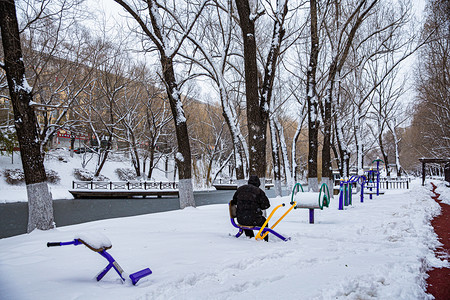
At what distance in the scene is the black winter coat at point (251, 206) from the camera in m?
5.95

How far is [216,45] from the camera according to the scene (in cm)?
1712

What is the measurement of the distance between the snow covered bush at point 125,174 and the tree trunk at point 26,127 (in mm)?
32604

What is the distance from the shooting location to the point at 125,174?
4006cm

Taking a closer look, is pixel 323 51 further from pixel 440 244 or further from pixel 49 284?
pixel 49 284

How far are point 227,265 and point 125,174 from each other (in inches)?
1496

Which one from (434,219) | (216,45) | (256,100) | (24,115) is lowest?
(434,219)

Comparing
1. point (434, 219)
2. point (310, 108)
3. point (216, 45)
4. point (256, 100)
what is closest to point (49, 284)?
point (256, 100)

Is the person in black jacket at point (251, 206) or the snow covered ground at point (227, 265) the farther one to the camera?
the person in black jacket at point (251, 206)

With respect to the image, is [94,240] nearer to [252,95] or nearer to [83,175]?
[252,95]

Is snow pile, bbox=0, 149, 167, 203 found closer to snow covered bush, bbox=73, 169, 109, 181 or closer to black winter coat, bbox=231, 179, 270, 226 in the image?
snow covered bush, bbox=73, 169, 109, 181

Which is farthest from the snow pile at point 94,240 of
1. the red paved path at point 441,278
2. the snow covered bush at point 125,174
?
the snow covered bush at point 125,174

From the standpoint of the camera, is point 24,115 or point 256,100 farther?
point 256,100

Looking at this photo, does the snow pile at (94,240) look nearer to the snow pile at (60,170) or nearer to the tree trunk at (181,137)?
the tree trunk at (181,137)

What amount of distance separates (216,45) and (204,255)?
47.1 feet
